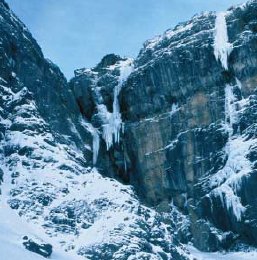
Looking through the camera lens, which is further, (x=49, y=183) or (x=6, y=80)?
(x=6, y=80)

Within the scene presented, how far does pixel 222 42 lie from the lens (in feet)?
271

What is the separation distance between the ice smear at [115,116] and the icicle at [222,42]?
10584 millimetres

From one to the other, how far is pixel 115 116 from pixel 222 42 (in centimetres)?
1347

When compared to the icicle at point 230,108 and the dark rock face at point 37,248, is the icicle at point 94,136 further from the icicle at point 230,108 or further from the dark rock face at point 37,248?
the dark rock face at point 37,248

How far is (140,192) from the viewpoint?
267 ft

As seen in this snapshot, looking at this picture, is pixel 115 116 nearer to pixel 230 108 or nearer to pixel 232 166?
pixel 230 108

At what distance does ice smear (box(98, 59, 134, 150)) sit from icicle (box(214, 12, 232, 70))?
1058cm

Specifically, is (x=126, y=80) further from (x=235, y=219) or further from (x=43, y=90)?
(x=235, y=219)

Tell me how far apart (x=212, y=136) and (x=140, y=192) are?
8880 mm

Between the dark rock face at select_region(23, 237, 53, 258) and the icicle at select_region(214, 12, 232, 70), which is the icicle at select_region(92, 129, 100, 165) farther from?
the dark rock face at select_region(23, 237, 53, 258)

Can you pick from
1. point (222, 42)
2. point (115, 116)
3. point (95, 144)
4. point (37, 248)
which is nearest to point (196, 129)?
point (222, 42)

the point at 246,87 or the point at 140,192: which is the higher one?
the point at 246,87

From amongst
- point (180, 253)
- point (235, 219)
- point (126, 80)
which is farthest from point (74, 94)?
point (180, 253)

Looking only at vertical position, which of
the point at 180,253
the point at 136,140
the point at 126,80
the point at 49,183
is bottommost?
the point at 180,253
